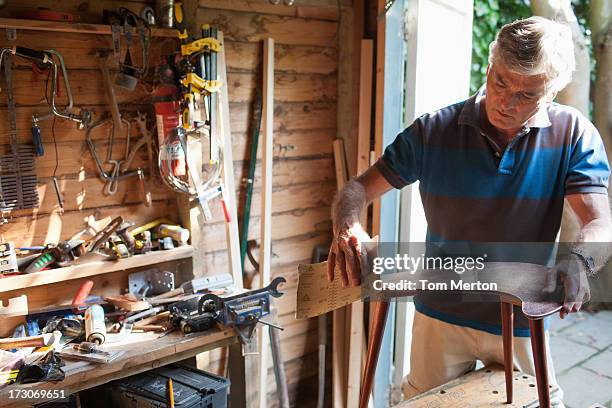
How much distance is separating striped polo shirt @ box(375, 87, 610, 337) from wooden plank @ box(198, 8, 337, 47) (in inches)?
39.7

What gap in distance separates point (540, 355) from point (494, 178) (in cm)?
54

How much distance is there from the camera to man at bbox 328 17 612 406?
4.37ft

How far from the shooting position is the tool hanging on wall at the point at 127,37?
1940 mm

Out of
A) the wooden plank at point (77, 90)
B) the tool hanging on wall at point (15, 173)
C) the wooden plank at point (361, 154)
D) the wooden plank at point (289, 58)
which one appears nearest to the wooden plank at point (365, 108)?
the wooden plank at point (361, 154)

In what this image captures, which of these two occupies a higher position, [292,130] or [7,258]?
[292,130]

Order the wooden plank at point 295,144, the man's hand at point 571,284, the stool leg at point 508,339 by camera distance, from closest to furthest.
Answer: the man's hand at point 571,284
the stool leg at point 508,339
the wooden plank at point 295,144

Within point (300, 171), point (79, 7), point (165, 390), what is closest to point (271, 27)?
point (300, 171)

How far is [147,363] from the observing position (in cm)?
177

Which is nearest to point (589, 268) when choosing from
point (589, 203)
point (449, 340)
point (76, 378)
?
point (589, 203)

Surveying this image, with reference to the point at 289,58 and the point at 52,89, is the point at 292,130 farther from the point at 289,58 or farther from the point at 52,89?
the point at 52,89

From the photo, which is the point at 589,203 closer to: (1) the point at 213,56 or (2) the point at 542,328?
(2) the point at 542,328

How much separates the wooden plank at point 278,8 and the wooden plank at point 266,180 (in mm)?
134

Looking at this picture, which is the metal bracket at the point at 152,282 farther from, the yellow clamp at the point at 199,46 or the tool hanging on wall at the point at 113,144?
the yellow clamp at the point at 199,46

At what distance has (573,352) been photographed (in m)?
3.09
